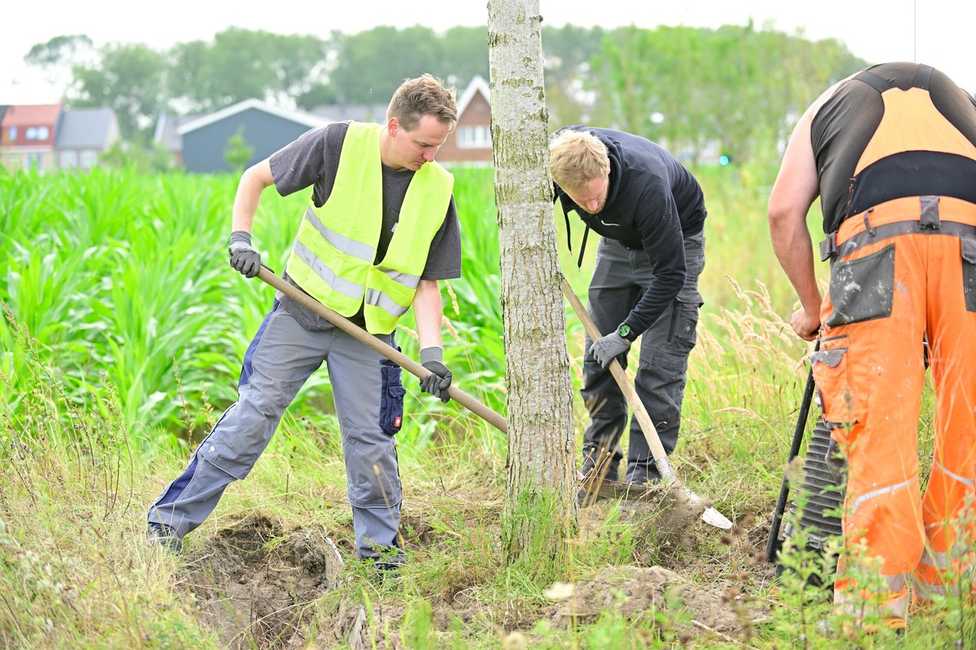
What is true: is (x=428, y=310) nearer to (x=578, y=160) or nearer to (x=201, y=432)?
(x=578, y=160)

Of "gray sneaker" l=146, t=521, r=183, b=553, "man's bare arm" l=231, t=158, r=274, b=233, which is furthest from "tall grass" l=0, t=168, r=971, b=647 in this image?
"man's bare arm" l=231, t=158, r=274, b=233

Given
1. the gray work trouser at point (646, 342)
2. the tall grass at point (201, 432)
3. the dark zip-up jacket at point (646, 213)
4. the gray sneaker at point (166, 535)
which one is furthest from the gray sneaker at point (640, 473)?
the gray sneaker at point (166, 535)

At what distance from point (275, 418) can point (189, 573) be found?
2.11ft

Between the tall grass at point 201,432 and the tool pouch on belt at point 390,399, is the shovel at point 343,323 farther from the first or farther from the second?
the tall grass at point 201,432

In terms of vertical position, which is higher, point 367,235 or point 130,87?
point 130,87

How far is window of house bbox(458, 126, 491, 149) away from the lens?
64412 millimetres

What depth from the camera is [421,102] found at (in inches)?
150

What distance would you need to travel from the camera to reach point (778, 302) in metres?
9.20

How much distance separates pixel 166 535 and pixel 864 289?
2.58 metres

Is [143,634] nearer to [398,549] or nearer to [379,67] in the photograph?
[398,549]

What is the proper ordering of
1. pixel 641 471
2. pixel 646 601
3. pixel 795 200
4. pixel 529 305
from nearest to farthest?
1. pixel 646 601
2. pixel 795 200
3. pixel 529 305
4. pixel 641 471

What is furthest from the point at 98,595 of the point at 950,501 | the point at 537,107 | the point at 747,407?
the point at 747,407

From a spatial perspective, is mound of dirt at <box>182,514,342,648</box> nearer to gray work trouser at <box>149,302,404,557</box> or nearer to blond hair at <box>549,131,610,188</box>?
gray work trouser at <box>149,302,404,557</box>

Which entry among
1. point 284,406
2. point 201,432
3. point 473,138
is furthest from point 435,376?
point 473,138
